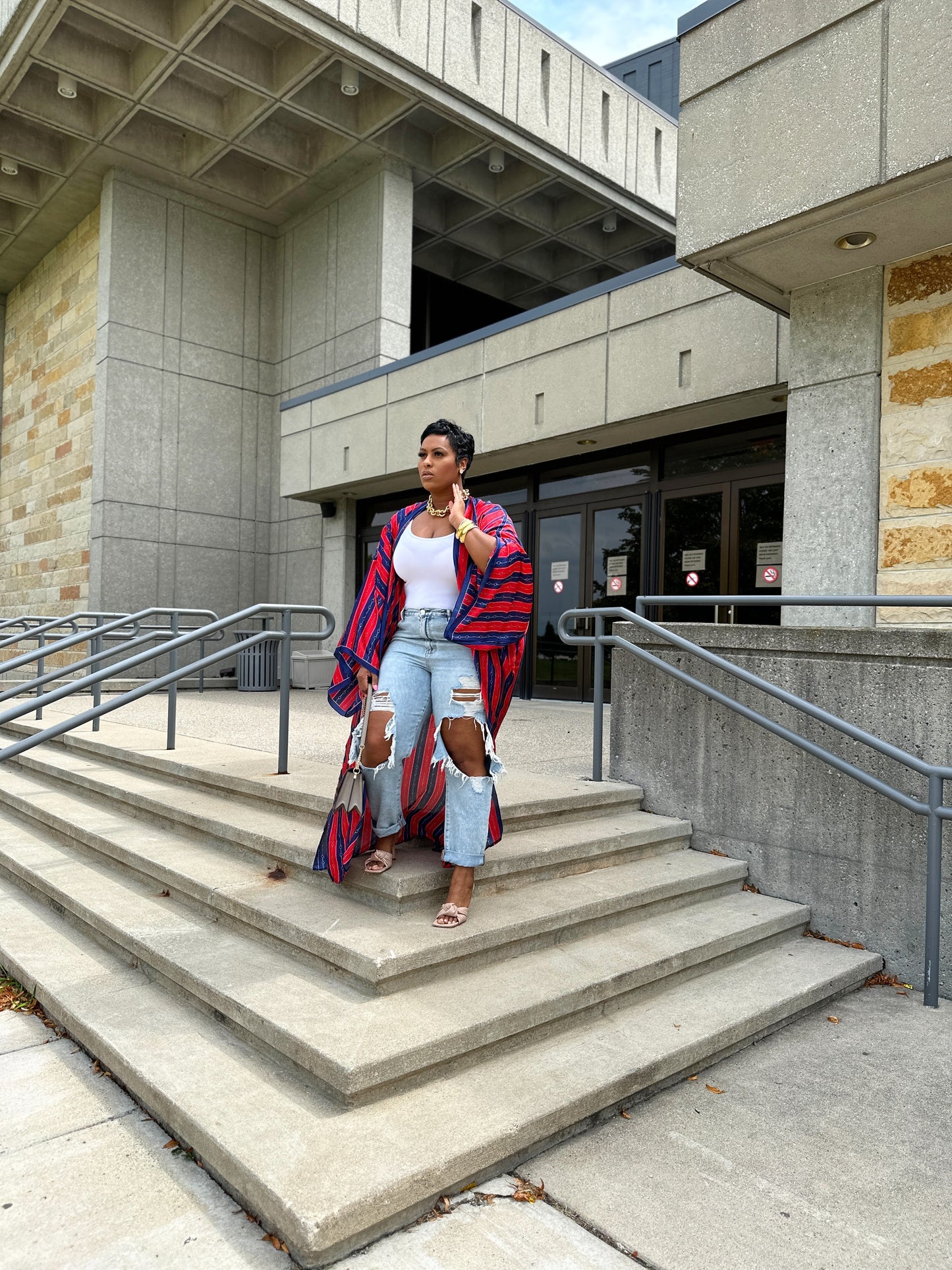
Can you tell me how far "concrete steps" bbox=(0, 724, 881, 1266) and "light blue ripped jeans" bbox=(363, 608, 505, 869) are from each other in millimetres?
260

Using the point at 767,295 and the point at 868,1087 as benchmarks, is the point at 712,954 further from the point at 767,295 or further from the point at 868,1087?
the point at 767,295

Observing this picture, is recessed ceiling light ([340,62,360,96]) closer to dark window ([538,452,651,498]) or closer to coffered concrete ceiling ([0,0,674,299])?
coffered concrete ceiling ([0,0,674,299])

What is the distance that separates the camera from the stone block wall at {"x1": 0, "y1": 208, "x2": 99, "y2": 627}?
1506 centimetres

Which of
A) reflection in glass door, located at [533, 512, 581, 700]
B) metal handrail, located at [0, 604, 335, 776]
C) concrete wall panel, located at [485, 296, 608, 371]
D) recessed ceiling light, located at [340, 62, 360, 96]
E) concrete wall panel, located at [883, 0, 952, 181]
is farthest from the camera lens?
recessed ceiling light, located at [340, 62, 360, 96]

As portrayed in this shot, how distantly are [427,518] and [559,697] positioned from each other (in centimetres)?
800

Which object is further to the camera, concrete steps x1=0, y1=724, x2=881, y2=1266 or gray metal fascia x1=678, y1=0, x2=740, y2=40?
gray metal fascia x1=678, y1=0, x2=740, y2=40

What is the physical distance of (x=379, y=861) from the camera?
3445 millimetres

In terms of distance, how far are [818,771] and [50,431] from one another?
15917 millimetres

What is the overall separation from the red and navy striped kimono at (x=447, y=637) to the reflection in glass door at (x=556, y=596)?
293 inches

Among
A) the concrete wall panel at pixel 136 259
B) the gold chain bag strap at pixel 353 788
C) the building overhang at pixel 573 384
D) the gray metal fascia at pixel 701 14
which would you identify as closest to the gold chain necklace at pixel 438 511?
the gold chain bag strap at pixel 353 788

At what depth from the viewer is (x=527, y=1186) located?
2404 mm

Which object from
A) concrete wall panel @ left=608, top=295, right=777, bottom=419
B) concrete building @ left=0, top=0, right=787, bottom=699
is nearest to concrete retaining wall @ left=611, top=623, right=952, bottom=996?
concrete wall panel @ left=608, top=295, right=777, bottom=419

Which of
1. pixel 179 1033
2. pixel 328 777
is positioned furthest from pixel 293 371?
pixel 179 1033

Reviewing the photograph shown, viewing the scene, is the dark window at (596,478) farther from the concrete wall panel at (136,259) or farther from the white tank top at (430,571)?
the concrete wall panel at (136,259)
